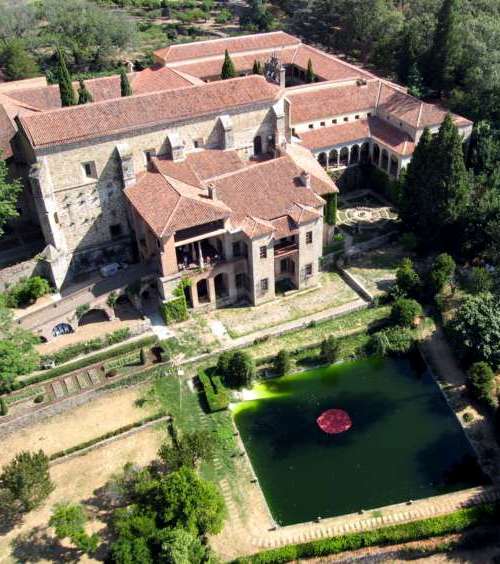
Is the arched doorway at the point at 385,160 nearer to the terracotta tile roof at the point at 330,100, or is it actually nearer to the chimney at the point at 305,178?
the terracotta tile roof at the point at 330,100

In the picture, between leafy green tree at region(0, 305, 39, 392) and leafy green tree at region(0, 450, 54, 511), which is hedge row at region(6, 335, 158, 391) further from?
leafy green tree at region(0, 450, 54, 511)

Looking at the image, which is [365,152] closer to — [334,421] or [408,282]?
[408,282]

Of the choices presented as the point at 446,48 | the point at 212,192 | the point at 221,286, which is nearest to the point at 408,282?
the point at 221,286

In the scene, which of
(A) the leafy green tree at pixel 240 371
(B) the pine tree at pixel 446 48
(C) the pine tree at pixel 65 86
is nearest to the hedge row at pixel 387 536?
(A) the leafy green tree at pixel 240 371

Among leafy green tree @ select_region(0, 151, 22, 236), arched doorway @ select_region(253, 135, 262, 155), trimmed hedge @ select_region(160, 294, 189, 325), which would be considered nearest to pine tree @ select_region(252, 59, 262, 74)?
arched doorway @ select_region(253, 135, 262, 155)

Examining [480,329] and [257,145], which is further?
[257,145]

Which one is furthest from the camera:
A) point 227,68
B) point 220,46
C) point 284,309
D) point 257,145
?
point 220,46

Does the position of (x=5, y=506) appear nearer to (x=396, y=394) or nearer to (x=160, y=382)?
(x=160, y=382)
